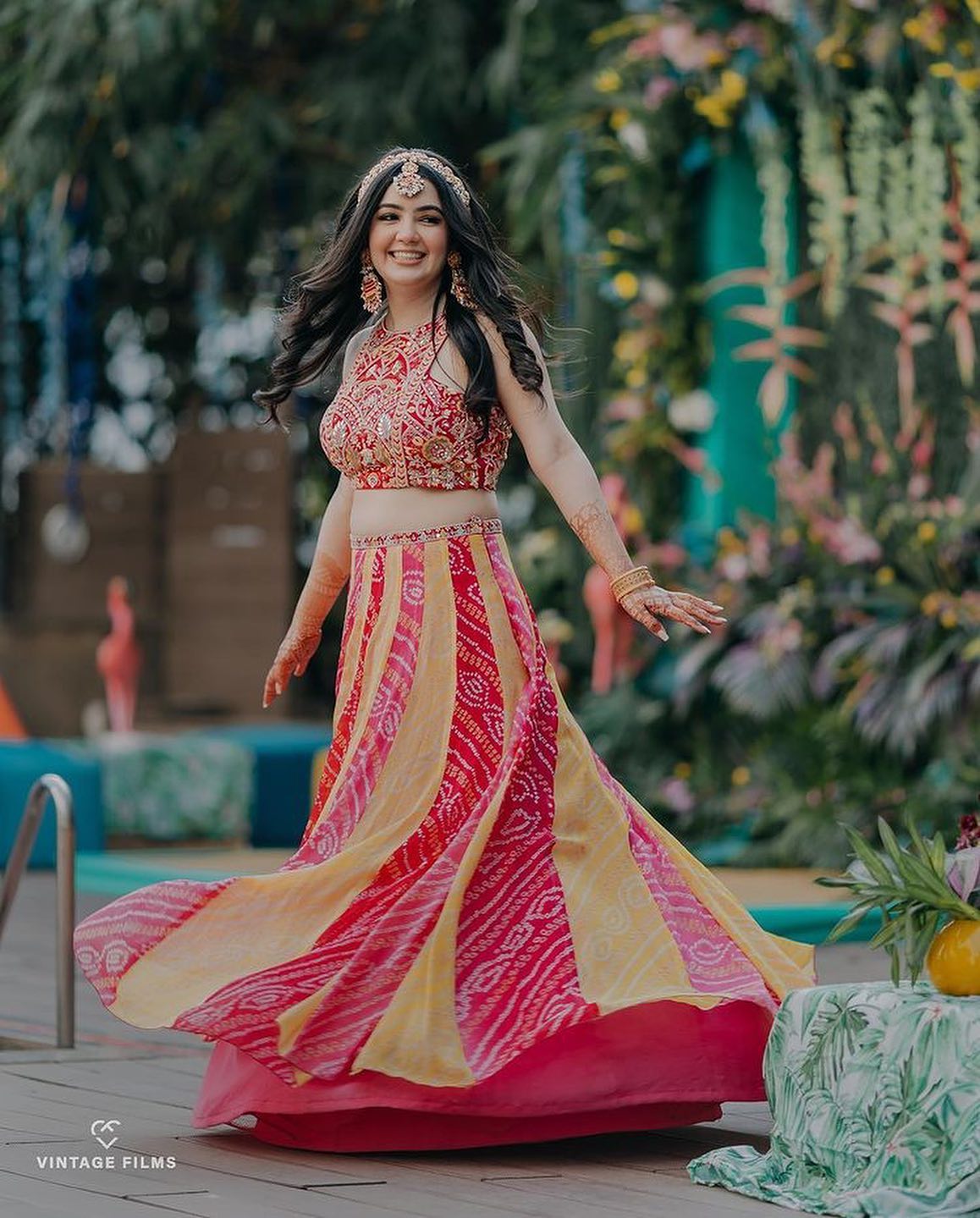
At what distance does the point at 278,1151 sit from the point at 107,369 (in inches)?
426

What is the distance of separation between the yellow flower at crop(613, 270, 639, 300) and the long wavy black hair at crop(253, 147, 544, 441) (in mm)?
5169

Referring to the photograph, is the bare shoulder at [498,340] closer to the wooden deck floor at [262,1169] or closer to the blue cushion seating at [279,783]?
the wooden deck floor at [262,1169]

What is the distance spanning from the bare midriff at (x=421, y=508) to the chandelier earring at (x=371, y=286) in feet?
1.28

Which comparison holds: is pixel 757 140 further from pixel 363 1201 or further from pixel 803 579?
pixel 363 1201

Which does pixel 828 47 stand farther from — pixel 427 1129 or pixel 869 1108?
pixel 869 1108

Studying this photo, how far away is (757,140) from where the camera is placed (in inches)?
→ 396

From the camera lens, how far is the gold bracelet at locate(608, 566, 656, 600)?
4875 mm

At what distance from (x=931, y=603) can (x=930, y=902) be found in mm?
4890

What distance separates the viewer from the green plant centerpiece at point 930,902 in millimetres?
4191

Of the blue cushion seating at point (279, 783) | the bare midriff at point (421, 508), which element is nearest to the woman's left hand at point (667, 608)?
the bare midriff at point (421, 508)

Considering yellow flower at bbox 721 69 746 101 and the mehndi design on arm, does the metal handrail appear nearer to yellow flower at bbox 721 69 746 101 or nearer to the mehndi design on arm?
the mehndi design on arm

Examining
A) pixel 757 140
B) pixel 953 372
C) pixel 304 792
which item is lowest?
pixel 304 792

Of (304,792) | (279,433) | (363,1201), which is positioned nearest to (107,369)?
(279,433)

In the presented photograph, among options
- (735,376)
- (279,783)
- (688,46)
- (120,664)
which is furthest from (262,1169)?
(120,664)
